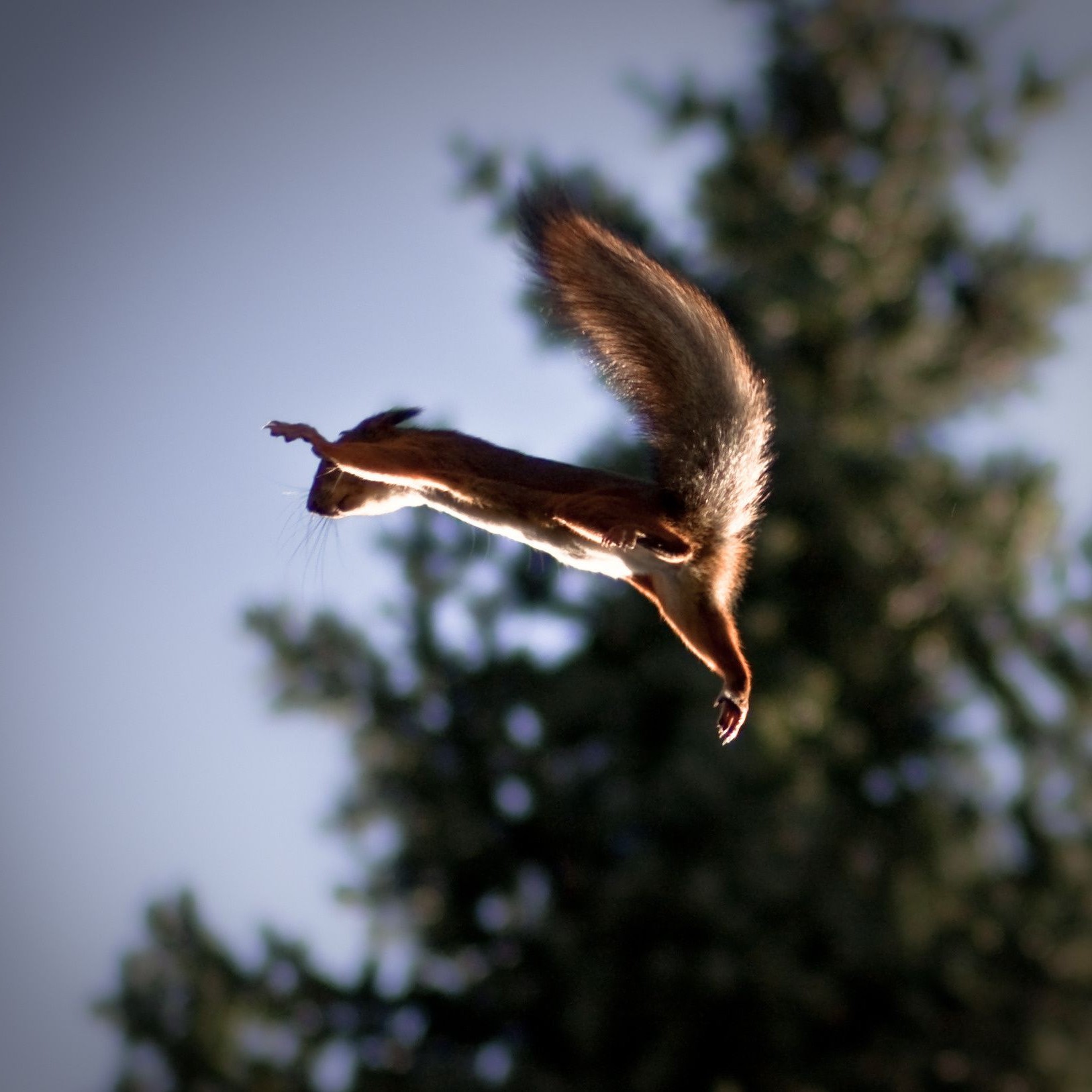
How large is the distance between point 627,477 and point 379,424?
0.69 ft

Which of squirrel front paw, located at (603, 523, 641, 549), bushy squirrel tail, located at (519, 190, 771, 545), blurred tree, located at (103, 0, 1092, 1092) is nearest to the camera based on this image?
squirrel front paw, located at (603, 523, 641, 549)

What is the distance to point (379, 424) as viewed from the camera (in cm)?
96

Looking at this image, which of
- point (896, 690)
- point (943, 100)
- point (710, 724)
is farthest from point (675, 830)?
point (943, 100)

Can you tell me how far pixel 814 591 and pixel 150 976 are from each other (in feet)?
11.4

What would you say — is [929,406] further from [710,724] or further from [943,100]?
[710,724]

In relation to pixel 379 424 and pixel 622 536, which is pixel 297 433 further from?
pixel 622 536

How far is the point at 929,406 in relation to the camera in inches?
231

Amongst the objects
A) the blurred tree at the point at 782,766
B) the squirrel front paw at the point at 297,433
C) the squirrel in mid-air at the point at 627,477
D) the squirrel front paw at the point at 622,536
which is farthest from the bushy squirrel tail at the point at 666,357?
the blurred tree at the point at 782,766

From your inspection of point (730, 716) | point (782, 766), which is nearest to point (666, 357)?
point (730, 716)

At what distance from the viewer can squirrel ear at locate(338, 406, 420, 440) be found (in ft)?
3.08

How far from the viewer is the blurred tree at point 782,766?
4.67 metres

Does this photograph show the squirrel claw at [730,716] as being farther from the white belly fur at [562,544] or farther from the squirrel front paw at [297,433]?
the squirrel front paw at [297,433]

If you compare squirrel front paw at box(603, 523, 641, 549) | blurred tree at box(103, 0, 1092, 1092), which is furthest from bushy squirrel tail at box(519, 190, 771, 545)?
blurred tree at box(103, 0, 1092, 1092)

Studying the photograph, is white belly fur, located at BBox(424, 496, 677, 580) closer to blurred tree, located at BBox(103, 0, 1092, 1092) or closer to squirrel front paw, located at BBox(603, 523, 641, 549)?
squirrel front paw, located at BBox(603, 523, 641, 549)
